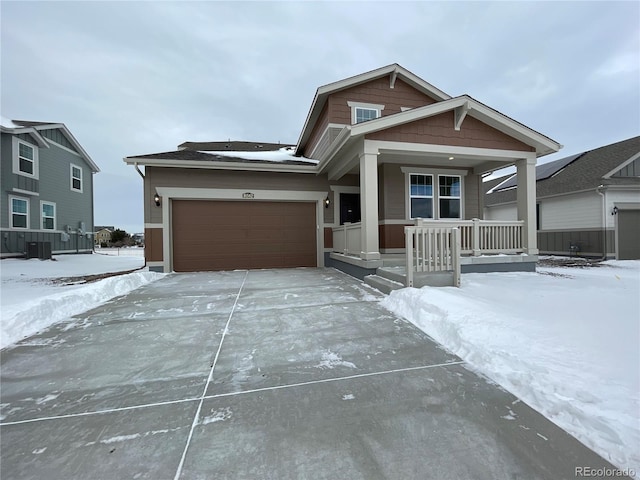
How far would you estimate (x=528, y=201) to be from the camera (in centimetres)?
711

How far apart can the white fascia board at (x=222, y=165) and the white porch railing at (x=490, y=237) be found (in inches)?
176

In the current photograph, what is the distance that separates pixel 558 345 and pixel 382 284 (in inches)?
116

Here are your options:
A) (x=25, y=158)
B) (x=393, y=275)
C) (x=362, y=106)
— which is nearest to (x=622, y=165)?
(x=362, y=106)

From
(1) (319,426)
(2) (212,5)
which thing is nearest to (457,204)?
(1) (319,426)

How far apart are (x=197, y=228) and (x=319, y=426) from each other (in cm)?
812

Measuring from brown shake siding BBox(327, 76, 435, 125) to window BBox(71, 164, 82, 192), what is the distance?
51.7 feet

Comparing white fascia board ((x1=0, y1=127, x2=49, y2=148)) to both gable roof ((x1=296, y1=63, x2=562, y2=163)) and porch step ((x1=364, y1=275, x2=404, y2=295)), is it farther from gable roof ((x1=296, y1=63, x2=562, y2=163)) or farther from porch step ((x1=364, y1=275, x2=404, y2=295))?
porch step ((x1=364, y1=275, x2=404, y2=295))

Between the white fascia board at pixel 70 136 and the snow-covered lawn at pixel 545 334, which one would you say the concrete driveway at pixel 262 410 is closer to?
the snow-covered lawn at pixel 545 334

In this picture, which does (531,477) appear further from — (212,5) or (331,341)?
(212,5)

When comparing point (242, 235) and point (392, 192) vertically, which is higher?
point (392, 192)

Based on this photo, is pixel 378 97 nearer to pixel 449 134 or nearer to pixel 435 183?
pixel 435 183

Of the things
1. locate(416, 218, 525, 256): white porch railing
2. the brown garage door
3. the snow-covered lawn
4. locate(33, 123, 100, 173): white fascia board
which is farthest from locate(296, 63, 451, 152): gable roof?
locate(33, 123, 100, 173): white fascia board

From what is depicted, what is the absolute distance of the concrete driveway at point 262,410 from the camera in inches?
56.9

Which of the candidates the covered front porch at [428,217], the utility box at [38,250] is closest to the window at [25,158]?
the utility box at [38,250]
